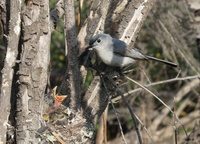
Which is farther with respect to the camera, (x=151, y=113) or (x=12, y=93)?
(x=151, y=113)

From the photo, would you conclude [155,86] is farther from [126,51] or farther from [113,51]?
[126,51]

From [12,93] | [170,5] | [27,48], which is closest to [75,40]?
[27,48]

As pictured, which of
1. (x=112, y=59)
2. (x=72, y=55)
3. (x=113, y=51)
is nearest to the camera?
(x=72, y=55)

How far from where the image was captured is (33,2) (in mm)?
3000

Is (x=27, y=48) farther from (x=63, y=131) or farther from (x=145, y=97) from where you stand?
(x=145, y=97)

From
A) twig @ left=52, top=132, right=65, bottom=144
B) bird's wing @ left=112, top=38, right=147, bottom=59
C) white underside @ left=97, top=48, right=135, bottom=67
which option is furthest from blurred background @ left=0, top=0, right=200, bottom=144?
twig @ left=52, top=132, right=65, bottom=144

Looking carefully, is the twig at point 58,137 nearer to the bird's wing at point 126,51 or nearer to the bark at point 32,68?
the bark at point 32,68

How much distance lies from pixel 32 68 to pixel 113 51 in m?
1.55

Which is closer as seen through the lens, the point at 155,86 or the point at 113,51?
the point at 113,51

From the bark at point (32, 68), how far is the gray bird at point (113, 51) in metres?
0.58

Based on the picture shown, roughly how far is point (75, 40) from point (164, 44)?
11.6ft

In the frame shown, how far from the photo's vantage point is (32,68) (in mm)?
3078

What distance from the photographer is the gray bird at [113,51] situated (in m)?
3.75

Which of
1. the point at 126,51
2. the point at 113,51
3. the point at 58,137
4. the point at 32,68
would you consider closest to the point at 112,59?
the point at 126,51
